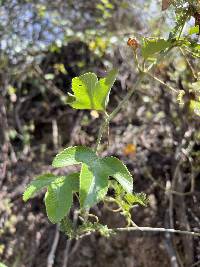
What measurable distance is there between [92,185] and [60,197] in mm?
75

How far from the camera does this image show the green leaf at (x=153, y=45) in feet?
2.79

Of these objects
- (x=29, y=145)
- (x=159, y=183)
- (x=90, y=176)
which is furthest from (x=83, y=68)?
(x=90, y=176)

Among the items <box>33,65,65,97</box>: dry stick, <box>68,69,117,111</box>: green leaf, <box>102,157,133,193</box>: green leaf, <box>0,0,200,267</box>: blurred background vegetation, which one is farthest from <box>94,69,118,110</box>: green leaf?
<box>33,65,65,97</box>: dry stick

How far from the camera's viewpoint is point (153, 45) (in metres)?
0.85

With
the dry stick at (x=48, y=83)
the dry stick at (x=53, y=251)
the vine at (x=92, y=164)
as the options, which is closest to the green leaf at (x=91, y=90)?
the vine at (x=92, y=164)

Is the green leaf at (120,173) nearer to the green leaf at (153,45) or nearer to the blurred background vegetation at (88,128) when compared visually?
Result: the green leaf at (153,45)

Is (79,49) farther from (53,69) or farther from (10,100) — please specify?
(10,100)

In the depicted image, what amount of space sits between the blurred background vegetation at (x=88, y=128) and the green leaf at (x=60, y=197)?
2.92 ft

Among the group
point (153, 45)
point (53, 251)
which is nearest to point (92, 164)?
point (153, 45)

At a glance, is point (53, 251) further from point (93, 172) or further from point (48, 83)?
point (93, 172)

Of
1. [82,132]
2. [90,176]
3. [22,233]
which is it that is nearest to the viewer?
[90,176]

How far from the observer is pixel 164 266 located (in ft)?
6.24

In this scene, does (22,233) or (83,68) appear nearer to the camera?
(22,233)

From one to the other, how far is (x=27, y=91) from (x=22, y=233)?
1118mm
